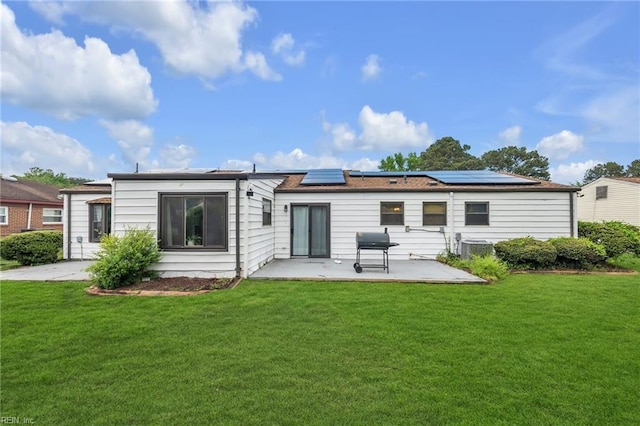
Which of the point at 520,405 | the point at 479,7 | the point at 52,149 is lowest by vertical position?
the point at 520,405

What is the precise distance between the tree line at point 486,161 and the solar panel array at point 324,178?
20.8 m

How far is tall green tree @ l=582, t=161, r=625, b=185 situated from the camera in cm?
4299

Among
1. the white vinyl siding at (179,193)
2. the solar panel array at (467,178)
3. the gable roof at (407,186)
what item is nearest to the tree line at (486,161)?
the solar panel array at (467,178)

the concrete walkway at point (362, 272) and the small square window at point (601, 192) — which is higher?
the small square window at point (601, 192)

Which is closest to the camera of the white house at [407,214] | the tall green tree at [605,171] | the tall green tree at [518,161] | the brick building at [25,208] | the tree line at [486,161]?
the white house at [407,214]

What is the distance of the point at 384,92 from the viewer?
1844cm

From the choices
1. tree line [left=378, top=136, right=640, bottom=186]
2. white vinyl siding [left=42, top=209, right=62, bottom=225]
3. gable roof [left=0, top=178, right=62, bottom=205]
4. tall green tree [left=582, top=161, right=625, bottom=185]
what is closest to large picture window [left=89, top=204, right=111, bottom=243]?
gable roof [left=0, top=178, right=62, bottom=205]

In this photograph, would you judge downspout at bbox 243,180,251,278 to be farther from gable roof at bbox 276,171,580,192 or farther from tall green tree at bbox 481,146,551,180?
tall green tree at bbox 481,146,551,180

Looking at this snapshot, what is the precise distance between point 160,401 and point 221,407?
0.54m

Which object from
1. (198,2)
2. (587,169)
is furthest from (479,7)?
(587,169)

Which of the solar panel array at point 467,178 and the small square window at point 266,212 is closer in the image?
the small square window at point 266,212

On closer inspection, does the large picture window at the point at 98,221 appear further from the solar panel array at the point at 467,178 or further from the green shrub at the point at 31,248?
the solar panel array at the point at 467,178

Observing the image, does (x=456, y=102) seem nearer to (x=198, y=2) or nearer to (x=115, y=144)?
(x=198, y=2)

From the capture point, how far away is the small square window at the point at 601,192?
2009 cm
